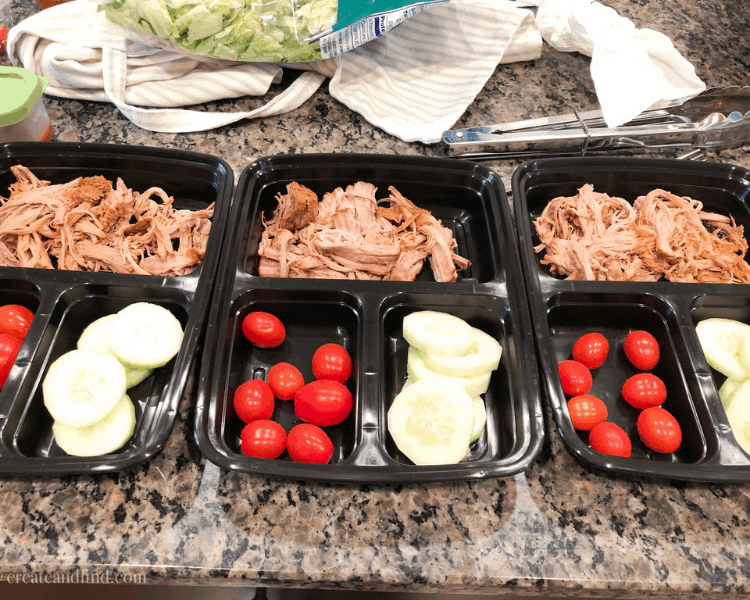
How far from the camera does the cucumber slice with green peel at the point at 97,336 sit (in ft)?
4.98

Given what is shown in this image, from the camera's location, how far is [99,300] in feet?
5.45

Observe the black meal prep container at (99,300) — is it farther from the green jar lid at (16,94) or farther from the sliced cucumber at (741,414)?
the sliced cucumber at (741,414)

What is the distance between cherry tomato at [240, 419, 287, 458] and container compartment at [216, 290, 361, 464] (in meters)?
0.09

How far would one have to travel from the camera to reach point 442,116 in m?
2.19

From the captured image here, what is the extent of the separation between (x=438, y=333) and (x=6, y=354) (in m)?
1.21

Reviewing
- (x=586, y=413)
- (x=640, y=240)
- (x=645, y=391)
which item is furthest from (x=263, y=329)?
(x=640, y=240)

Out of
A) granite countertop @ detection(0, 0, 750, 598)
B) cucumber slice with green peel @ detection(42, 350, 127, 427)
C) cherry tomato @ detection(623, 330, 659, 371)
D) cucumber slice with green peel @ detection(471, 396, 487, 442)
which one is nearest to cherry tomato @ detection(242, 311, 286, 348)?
granite countertop @ detection(0, 0, 750, 598)

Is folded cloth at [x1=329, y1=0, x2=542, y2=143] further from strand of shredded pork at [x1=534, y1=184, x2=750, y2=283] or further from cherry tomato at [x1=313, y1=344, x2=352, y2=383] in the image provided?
cherry tomato at [x1=313, y1=344, x2=352, y2=383]

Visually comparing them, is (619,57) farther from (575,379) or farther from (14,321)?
(14,321)

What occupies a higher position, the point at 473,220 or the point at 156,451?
the point at 473,220

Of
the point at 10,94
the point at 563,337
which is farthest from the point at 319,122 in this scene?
the point at 563,337

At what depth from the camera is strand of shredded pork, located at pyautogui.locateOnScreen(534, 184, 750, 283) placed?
180cm

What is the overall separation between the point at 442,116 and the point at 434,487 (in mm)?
1497

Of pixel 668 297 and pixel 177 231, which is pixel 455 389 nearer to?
pixel 668 297
